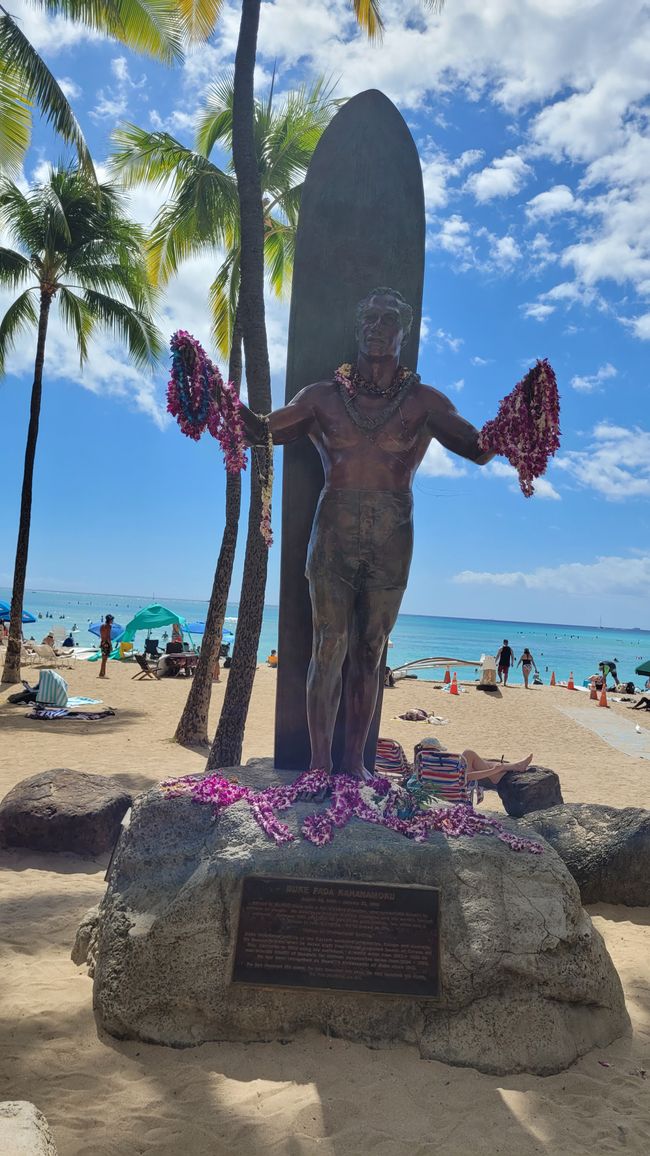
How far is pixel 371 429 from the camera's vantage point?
165 inches

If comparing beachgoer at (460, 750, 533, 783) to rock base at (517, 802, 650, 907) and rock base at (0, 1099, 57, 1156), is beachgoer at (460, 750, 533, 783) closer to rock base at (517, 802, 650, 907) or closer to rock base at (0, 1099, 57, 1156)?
rock base at (517, 802, 650, 907)

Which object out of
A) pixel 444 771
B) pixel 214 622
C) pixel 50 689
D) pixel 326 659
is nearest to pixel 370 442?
pixel 326 659

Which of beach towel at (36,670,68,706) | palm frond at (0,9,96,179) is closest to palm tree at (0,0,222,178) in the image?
palm frond at (0,9,96,179)

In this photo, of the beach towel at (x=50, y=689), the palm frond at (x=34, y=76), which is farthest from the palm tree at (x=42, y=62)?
the beach towel at (x=50, y=689)

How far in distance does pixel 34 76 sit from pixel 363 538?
37.6ft

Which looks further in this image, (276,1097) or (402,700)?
(402,700)

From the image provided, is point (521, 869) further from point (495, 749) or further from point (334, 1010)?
point (495, 749)

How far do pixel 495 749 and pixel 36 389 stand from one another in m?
11.6

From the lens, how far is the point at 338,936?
329cm

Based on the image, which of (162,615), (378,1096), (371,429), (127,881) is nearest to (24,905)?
(127,881)

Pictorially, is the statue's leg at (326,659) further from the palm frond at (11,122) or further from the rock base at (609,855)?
the palm frond at (11,122)

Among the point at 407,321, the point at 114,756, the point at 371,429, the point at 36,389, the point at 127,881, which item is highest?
the point at 36,389

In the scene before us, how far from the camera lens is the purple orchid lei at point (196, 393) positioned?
12.7 ft

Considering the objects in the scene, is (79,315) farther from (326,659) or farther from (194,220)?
(326,659)
